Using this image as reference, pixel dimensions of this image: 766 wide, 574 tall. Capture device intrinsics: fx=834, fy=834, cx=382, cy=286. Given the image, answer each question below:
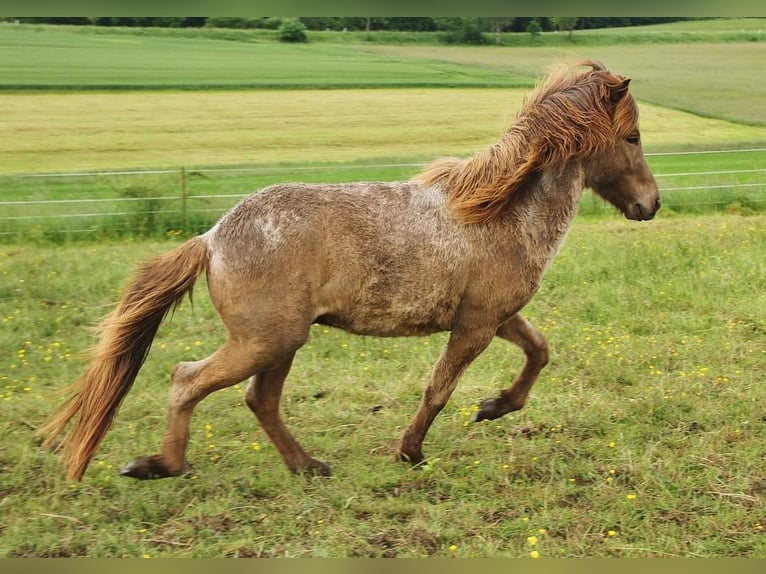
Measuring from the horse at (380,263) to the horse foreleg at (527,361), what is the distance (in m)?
0.28

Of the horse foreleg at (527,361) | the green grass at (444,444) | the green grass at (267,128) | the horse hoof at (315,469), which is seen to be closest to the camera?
the green grass at (444,444)

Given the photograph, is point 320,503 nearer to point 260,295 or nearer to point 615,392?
point 260,295

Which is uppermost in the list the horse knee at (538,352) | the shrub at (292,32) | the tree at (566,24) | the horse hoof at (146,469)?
the tree at (566,24)

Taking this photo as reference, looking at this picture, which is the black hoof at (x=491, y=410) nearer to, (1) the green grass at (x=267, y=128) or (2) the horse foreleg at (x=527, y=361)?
(2) the horse foreleg at (x=527, y=361)

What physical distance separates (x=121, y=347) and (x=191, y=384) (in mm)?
482

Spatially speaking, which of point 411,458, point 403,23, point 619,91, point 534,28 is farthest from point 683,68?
point 411,458

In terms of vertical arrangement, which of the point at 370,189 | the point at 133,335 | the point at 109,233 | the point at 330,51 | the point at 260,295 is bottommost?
the point at 109,233

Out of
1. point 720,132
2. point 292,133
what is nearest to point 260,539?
point 292,133

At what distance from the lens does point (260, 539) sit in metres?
4.30

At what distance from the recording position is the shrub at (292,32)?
41.1 ft

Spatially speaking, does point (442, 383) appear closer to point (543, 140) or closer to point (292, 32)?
point (543, 140)

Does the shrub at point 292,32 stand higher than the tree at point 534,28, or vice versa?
the tree at point 534,28

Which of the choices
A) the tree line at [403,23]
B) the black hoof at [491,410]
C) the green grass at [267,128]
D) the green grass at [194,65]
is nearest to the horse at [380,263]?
the black hoof at [491,410]

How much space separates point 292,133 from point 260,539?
404 inches
